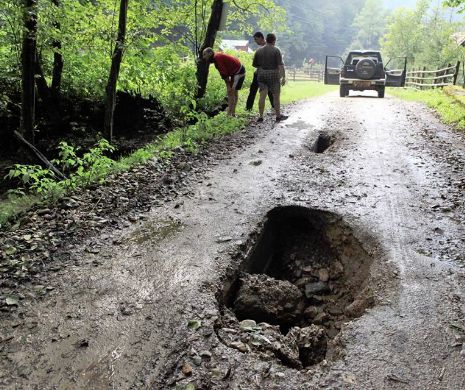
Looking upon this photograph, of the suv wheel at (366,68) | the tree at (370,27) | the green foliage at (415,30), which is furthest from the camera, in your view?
the tree at (370,27)

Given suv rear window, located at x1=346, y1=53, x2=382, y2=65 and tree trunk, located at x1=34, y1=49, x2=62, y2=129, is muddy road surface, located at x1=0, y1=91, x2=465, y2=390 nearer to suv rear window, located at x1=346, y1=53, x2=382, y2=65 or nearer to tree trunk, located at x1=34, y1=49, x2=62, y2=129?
tree trunk, located at x1=34, y1=49, x2=62, y2=129

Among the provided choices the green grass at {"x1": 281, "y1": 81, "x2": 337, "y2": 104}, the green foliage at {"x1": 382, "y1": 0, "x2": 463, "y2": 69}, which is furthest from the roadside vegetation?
the green foliage at {"x1": 382, "y1": 0, "x2": 463, "y2": 69}

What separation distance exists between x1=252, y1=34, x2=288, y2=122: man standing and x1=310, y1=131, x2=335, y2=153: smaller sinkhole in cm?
183

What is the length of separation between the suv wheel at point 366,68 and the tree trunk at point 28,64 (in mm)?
15592

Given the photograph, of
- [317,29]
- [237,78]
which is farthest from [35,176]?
[317,29]

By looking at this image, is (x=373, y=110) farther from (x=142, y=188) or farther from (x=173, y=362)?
(x=173, y=362)

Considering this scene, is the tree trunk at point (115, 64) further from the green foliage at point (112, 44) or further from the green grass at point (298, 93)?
the green grass at point (298, 93)

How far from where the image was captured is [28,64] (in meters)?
7.02

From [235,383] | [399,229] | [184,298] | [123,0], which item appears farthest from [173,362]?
[123,0]

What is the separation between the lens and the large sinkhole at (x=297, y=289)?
3047mm

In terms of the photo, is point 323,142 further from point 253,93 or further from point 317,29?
point 317,29

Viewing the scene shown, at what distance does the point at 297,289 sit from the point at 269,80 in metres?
7.44

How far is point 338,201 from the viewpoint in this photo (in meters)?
5.30

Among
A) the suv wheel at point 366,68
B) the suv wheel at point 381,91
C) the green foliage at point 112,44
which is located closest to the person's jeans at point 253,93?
the green foliage at point 112,44
